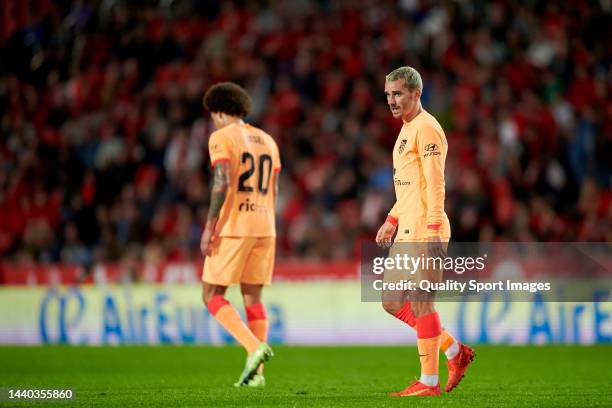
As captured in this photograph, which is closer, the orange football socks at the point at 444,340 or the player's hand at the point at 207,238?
the orange football socks at the point at 444,340

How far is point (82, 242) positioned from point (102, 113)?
3.15 meters

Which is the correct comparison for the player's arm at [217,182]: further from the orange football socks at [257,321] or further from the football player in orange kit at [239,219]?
the orange football socks at [257,321]

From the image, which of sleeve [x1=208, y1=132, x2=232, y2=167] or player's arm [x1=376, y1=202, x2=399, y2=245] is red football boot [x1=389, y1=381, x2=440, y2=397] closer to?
player's arm [x1=376, y1=202, x2=399, y2=245]

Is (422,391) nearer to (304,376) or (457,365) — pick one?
(457,365)

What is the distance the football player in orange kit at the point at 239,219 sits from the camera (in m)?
8.24

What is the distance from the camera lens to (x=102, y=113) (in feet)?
61.6

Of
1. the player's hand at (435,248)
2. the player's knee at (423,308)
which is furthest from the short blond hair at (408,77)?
the player's knee at (423,308)

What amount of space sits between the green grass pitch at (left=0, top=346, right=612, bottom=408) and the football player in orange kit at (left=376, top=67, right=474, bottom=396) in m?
0.35

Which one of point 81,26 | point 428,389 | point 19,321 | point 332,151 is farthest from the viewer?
point 81,26

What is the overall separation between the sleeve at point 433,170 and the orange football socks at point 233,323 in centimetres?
172

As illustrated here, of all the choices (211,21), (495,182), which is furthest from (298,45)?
(495,182)

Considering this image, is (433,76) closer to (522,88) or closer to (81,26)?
(522,88)
